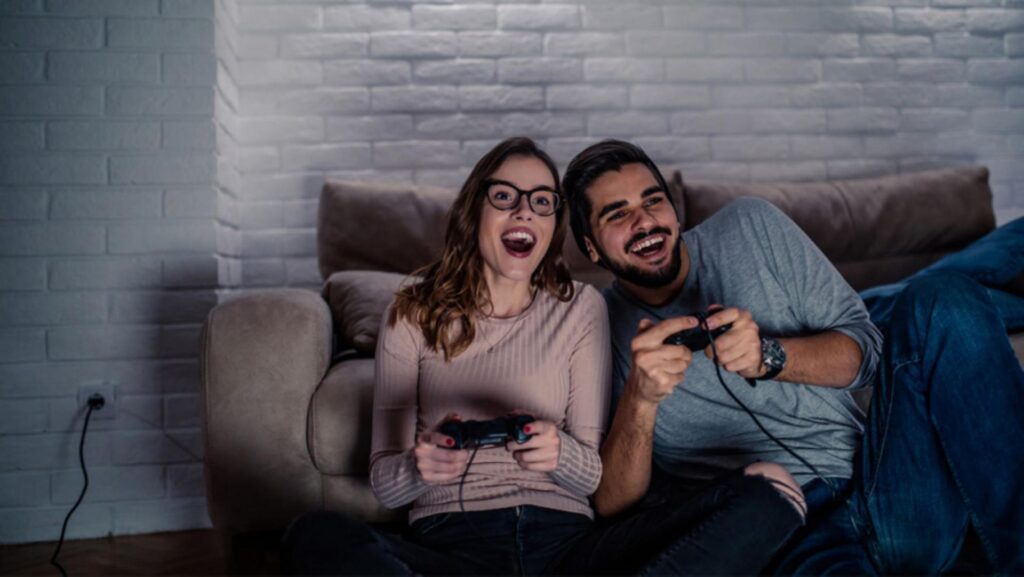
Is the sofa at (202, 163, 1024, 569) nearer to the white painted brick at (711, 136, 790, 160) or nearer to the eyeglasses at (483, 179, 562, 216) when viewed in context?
the eyeglasses at (483, 179, 562, 216)

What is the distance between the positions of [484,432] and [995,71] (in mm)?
2742

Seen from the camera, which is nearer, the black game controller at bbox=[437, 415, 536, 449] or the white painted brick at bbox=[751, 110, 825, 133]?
the black game controller at bbox=[437, 415, 536, 449]

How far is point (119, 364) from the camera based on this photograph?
6.93 ft

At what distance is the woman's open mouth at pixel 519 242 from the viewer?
1395mm

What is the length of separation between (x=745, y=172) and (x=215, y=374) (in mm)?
1944

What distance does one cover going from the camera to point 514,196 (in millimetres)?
1418

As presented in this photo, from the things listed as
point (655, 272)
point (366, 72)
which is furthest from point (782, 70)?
point (655, 272)

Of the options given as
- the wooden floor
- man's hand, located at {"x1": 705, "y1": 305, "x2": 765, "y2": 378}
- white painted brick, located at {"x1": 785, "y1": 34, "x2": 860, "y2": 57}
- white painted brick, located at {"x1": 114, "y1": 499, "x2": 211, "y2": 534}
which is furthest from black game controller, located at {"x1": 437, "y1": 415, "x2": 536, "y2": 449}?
white painted brick, located at {"x1": 785, "y1": 34, "x2": 860, "y2": 57}

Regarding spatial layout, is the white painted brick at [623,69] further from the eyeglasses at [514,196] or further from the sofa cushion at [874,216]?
the eyeglasses at [514,196]

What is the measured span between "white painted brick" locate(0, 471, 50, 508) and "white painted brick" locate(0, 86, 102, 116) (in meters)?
0.80

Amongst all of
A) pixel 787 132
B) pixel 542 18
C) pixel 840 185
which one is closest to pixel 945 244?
pixel 840 185

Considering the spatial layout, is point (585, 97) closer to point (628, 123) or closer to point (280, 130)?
point (628, 123)

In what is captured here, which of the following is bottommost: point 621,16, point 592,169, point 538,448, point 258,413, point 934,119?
point 258,413

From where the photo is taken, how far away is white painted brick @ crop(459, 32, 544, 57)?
2.61 metres
